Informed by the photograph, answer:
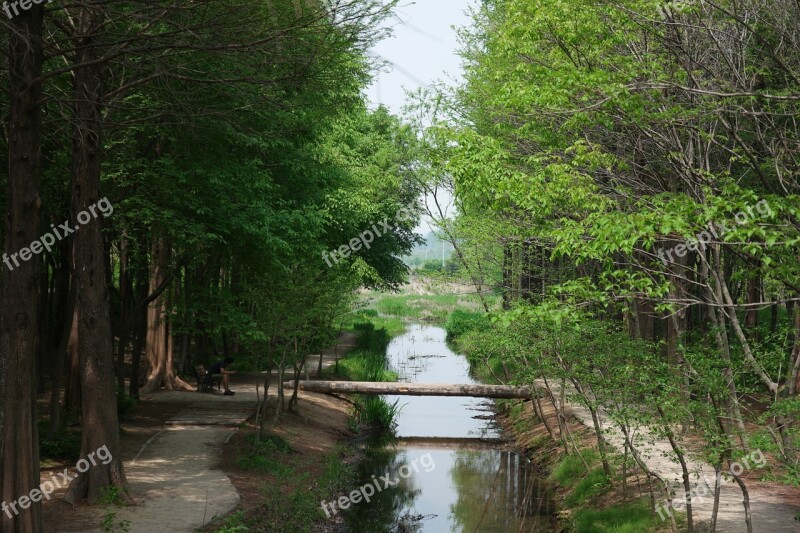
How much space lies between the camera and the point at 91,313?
13172 millimetres

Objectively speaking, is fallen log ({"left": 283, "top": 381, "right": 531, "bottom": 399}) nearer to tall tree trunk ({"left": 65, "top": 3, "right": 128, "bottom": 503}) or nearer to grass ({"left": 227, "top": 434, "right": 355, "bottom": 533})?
grass ({"left": 227, "top": 434, "right": 355, "bottom": 533})

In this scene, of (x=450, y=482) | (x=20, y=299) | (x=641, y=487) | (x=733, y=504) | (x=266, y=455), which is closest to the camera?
(x=20, y=299)

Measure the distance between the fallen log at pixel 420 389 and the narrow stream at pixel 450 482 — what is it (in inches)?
47.1

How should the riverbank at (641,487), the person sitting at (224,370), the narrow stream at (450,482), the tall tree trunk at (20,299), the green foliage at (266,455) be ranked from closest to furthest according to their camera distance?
the tall tree trunk at (20,299)
the riverbank at (641,487)
the narrow stream at (450,482)
the green foliage at (266,455)
the person sitting at (224,370)

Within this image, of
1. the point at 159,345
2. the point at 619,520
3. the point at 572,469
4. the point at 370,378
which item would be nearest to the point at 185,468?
the point at 619,520

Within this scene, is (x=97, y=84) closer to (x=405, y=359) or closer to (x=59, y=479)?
(x=59, y=479)

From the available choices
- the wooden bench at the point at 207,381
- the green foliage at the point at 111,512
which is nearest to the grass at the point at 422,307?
the wooden bench at the point at 207,381

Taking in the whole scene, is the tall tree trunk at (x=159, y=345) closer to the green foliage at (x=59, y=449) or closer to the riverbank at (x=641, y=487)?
the green foliage at (x=59, y=449)

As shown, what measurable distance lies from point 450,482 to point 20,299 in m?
12.0

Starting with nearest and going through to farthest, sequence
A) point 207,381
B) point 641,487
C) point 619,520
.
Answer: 1. point 619,520
2. point 641,487
3. point 207,381

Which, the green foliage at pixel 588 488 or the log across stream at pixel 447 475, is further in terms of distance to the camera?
the log across stream at pixel 447 475

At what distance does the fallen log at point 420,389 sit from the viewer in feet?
81.8

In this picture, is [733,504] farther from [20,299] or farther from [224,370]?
[224,370]

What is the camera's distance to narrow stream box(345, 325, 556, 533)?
16.6 meters
